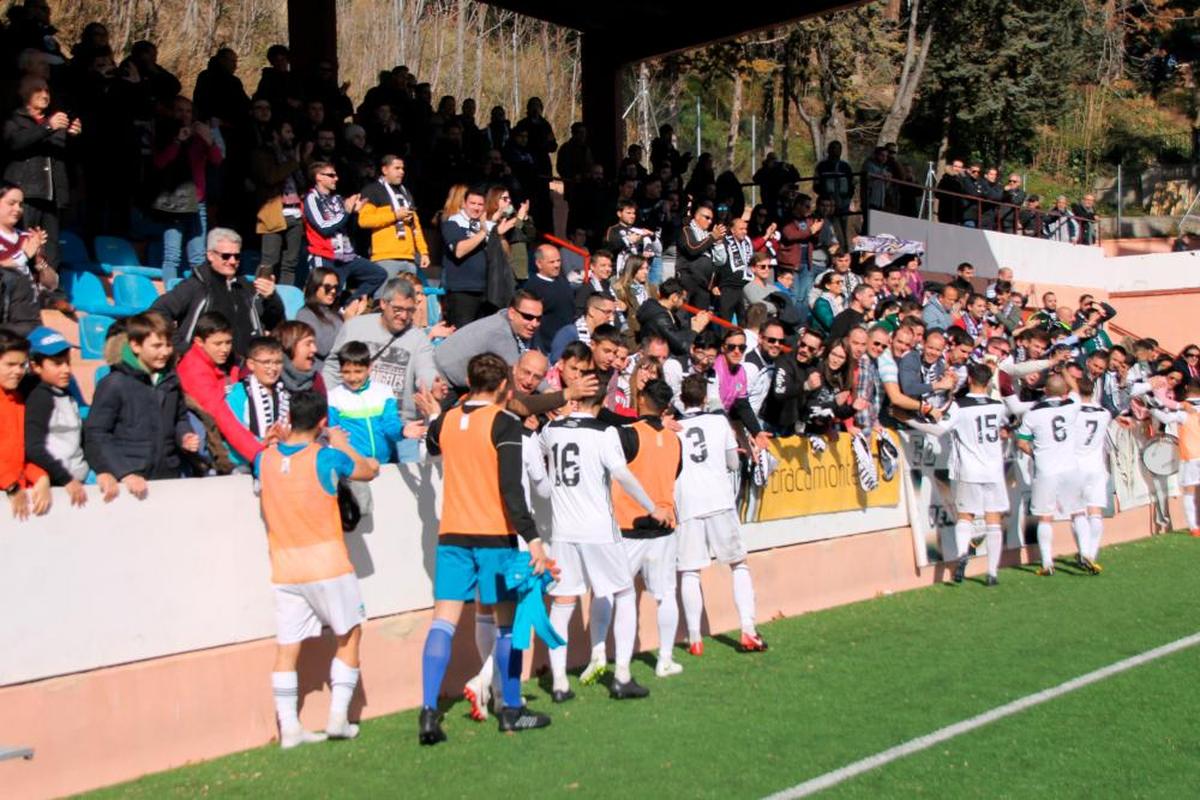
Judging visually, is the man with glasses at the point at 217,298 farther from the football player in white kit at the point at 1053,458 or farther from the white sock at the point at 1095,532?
the white sock at the point at 1095,532

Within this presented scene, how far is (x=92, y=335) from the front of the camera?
11289mm

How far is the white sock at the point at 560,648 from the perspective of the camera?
29.3ft

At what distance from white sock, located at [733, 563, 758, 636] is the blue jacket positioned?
3.01 metres

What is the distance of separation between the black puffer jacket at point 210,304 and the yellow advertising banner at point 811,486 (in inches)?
173

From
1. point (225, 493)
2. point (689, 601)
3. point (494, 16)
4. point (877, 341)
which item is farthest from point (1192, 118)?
point (225, 493)

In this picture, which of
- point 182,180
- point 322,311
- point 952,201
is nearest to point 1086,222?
point 952,201

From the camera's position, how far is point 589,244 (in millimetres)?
17453

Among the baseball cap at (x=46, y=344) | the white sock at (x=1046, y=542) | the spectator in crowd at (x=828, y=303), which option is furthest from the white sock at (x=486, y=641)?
the spectator in crowd at (x=828, y=303)

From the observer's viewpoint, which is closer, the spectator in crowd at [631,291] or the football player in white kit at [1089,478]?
the spectator in crowd at [631,291]

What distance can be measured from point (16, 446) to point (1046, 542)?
419 inches

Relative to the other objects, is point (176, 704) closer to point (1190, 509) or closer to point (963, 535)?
point (963, 535)

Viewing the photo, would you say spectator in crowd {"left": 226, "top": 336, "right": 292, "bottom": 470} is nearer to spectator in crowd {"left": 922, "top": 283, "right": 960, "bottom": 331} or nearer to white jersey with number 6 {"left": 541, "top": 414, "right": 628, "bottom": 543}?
white jersey with number 6 {"left": 541, "top": 414, "right": 628, "bottom": 543}

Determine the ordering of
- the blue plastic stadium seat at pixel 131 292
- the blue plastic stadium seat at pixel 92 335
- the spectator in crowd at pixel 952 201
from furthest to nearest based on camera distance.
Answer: the spectator in crowd at pixel 952 201
the blue plastic stadium seat at pixel 131 292
the blue plastic stadium seat at pixel 92 335

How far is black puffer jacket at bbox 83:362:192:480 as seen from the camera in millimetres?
7625
